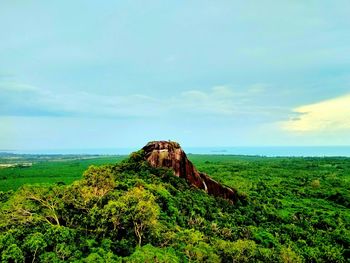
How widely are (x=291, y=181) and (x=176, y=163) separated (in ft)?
185

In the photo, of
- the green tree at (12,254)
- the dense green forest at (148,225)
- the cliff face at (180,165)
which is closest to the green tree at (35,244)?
the dense green forest at (148,225)

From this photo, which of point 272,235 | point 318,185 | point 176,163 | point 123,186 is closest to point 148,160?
point 176,163

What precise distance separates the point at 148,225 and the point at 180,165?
26022 millimetres

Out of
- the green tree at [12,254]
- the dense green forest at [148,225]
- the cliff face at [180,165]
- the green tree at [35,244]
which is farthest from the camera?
the cliff face at [180,165]

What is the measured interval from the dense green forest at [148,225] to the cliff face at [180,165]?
206 centimetres

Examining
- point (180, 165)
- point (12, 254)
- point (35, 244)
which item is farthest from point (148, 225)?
point (180, 165)

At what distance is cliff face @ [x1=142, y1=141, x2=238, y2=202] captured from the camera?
201 feet

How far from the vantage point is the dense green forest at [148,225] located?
2962 centimetres

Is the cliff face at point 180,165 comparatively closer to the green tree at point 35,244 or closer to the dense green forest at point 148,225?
the dense green forest at point 148,225

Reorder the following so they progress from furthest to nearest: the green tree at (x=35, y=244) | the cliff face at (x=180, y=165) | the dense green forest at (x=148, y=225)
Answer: the cliff face at (x=180, y=165), the dense green forest at (x=148, y=225), the green tree at (x=35, y=244)

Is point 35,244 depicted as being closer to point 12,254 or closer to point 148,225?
point 12,254

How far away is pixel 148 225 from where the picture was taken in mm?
35594


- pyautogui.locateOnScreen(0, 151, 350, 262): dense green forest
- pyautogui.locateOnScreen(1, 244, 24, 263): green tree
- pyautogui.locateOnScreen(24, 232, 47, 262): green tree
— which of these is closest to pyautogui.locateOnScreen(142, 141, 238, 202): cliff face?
pyautogui.locateOnScreen(0, 151, 350, 262): dense green forest

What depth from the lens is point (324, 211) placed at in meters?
70.8
